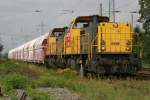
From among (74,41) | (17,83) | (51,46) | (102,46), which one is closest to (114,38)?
(102,46)

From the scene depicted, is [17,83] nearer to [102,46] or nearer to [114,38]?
[102,46]

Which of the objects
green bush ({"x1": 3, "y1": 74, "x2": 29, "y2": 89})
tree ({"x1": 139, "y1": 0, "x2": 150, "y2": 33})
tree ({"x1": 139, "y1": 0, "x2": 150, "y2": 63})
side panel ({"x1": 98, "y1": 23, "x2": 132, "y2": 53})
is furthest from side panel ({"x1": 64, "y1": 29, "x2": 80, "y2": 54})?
tree ({"x1": 139, "y1": 0, "x2": 150, "y2": 33})

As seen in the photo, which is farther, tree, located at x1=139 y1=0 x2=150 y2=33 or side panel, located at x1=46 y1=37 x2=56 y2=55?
tree, located at x1=139 y1=0 x2=150 y2=33

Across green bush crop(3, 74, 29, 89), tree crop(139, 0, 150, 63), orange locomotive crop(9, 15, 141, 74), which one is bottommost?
green bush crop(3, 74, 29, 89)

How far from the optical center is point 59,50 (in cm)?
2928

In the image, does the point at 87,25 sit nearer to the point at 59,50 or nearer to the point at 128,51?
the point at 128,51

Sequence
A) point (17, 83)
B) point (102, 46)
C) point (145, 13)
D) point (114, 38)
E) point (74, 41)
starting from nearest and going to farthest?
point (17, 83)
point (102, 46)
point (114, 38)
point (74, 41)
point (145, 13)

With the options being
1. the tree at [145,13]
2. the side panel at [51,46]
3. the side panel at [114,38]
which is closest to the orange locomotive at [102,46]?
the side panel at [114,38]

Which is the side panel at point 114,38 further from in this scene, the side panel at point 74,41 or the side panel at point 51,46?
the side panel at point 51,46

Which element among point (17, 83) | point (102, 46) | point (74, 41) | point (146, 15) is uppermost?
point (146, 15)

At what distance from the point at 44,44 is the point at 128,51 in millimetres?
16702

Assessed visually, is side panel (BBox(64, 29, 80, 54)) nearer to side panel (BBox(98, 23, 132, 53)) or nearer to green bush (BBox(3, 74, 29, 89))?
side panel (BBox(98, 23, 132, 53))

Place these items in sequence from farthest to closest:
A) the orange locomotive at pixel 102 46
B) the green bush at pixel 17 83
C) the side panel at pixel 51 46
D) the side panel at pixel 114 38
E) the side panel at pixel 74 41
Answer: the side panel at pixel 51 46 → the side panel at pixel 74 41 → the side panel at pixel 114 38 → the orange locomotive at pixel 102 46 → the green bush at pixel 17 83

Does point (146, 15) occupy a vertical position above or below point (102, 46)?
above
